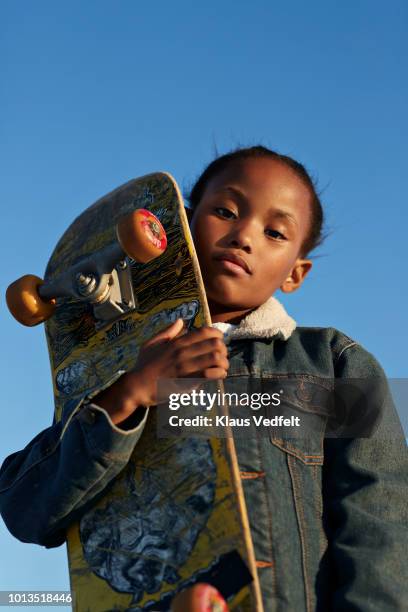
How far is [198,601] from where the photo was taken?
63.7 inches

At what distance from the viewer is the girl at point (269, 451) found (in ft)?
7.04

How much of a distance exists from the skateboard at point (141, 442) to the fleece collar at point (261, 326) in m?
0.17

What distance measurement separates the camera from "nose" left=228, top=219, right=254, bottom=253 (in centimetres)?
270

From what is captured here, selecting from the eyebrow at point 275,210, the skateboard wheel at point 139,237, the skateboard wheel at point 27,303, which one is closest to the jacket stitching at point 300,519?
the skateboard wheel at point 139,237

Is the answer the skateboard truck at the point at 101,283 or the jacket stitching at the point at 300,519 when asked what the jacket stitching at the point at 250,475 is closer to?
the jacket stitching at the point at 300,519

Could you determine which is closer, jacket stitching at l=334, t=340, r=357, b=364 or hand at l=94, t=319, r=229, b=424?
hand at l=94, t=319, r=229, b=424

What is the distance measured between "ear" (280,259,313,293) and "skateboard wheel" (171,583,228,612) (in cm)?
166

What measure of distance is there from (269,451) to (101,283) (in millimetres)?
795

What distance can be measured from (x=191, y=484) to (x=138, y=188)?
126cm

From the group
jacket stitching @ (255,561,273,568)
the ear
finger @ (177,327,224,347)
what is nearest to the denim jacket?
jacket stitching @ (255,561,273,568)

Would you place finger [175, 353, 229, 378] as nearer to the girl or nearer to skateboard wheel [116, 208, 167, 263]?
the girl

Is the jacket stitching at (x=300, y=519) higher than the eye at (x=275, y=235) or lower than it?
lower

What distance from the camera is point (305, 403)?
248 centimetres

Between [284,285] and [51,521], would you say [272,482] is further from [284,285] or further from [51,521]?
[284,285]
